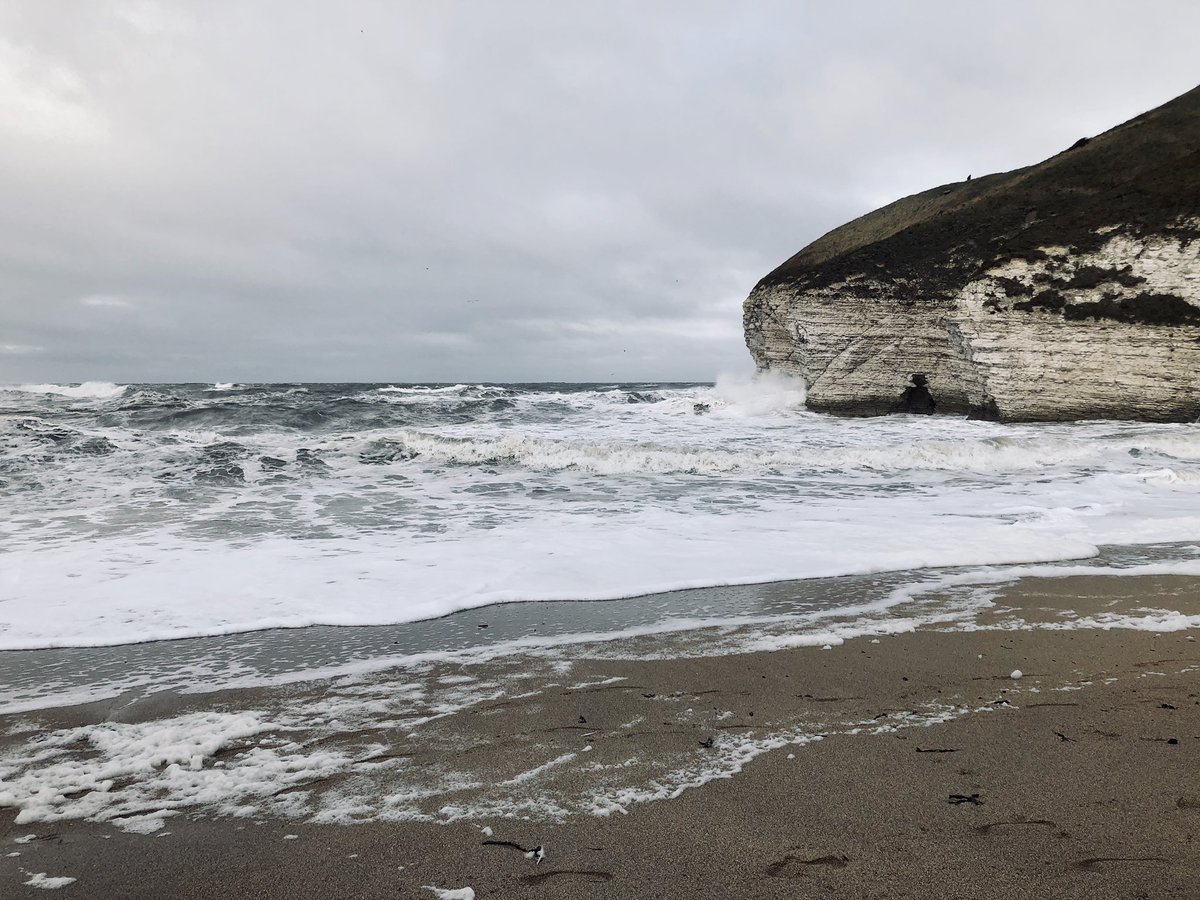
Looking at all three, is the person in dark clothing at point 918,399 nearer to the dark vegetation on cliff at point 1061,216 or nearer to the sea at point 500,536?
the dark vegetation on cliff at point 1061,216

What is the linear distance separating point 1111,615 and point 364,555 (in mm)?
6688

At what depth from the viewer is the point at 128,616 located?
531cm

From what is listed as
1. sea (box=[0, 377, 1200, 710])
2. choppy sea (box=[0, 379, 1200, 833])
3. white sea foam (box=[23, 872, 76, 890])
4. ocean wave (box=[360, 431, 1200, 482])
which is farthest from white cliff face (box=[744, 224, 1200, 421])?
white sea foam (box=[23, 872, 76, 890])

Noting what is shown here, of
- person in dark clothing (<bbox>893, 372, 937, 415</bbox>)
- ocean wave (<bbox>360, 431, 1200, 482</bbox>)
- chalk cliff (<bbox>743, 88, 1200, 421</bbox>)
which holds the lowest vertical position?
ocean wave (<bbox>360, 431, 1200, 482</bbox>)

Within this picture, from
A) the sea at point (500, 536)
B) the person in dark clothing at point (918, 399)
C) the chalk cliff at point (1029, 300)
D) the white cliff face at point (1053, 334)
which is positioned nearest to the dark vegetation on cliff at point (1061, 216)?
the chalk cliff at point (1029, 300)

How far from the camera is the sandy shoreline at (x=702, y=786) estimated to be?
6.88ft

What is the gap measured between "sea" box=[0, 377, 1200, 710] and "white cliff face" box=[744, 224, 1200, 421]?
2.94 m

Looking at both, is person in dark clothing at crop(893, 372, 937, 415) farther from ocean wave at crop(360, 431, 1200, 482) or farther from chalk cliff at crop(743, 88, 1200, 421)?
ocean wave at crop(360, 431, 1200, 482)

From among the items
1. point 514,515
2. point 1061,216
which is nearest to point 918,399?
point 1061,216

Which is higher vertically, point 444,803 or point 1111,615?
point 444,803

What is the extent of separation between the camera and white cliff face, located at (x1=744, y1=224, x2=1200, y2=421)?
2011cm

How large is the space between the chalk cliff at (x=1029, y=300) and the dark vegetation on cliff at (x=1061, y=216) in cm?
7

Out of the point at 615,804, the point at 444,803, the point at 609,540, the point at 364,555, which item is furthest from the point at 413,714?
the point at 609,540

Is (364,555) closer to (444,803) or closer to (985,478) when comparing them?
(444,803)
